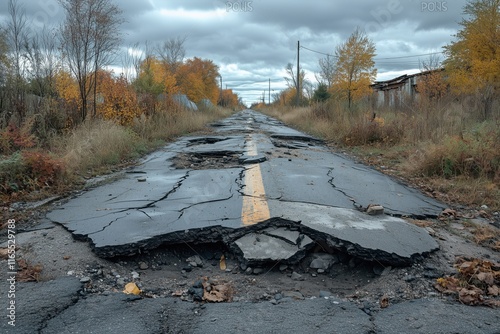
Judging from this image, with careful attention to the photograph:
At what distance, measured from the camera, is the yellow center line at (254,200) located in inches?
159

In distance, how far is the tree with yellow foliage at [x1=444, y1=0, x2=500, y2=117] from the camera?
19078 millimetres

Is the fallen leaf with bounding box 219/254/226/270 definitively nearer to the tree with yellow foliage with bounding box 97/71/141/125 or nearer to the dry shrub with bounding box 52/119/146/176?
the dry shrub with bounding box 52/119/146/176

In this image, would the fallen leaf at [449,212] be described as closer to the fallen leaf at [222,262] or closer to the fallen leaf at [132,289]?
the fallen leaf at [222,262]

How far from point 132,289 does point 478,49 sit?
Result: 22.9 meters

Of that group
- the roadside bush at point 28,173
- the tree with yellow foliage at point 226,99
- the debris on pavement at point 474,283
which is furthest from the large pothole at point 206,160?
the tree with yellow foliage at point 226,99

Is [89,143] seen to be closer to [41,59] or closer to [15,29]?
[41,59]

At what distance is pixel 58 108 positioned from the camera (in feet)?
32.8

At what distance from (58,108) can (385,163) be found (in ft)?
26.9

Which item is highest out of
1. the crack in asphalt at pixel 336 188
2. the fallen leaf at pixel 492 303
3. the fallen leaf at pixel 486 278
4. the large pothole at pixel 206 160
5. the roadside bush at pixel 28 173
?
the roadside bush at pixel 28 173

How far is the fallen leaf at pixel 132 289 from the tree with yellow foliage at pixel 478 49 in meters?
19.6

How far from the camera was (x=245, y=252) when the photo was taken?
332 centimetres

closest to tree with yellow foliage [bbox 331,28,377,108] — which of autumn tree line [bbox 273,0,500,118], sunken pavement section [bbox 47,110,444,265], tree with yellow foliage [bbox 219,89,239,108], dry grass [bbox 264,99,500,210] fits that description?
autumn tree line [bbox 273,0,500,118]

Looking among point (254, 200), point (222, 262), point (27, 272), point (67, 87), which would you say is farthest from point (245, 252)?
point (67, 87)

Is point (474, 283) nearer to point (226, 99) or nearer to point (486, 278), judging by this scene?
point (486, 278)
